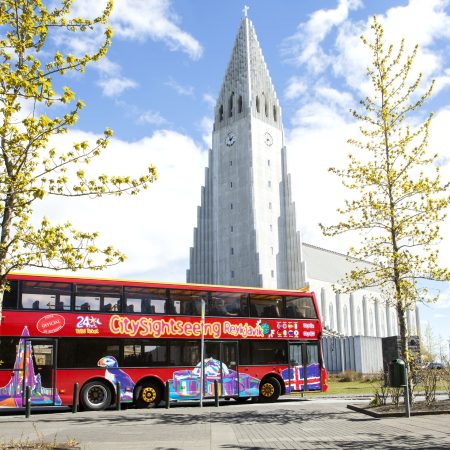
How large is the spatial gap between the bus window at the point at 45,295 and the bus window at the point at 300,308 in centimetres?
819

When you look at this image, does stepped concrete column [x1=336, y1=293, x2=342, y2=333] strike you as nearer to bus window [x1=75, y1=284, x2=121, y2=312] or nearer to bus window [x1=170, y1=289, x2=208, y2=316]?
bus window [x1=170, y1=289, x2=208, y2=316]

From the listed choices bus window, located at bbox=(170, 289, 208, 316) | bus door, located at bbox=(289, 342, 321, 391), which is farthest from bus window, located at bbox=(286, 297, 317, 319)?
bus window, located at bbox=(170, 289, 208, 316)

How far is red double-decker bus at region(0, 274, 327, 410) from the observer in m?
17.3

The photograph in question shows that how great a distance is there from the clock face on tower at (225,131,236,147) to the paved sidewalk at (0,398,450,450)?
6930cm

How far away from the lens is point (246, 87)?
85.4 metres

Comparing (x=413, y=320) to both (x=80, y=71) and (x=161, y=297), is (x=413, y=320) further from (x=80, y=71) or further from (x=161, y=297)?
(x=80, y=71)

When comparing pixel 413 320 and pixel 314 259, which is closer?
pixel 314 259

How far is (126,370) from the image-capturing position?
18672 millimetres

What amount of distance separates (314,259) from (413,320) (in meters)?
30.3

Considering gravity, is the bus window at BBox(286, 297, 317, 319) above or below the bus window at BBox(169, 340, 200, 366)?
above

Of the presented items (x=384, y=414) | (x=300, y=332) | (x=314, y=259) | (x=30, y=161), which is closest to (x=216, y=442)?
(x=384, y=414)

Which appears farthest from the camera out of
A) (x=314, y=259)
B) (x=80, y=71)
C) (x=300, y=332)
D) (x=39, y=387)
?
(x=314, y=259)

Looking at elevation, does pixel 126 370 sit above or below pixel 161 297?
below

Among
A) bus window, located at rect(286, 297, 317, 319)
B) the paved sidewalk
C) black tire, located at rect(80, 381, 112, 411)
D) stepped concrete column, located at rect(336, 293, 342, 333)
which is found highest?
stepped concrete column, located at rect(336, 293, 342, 333)
